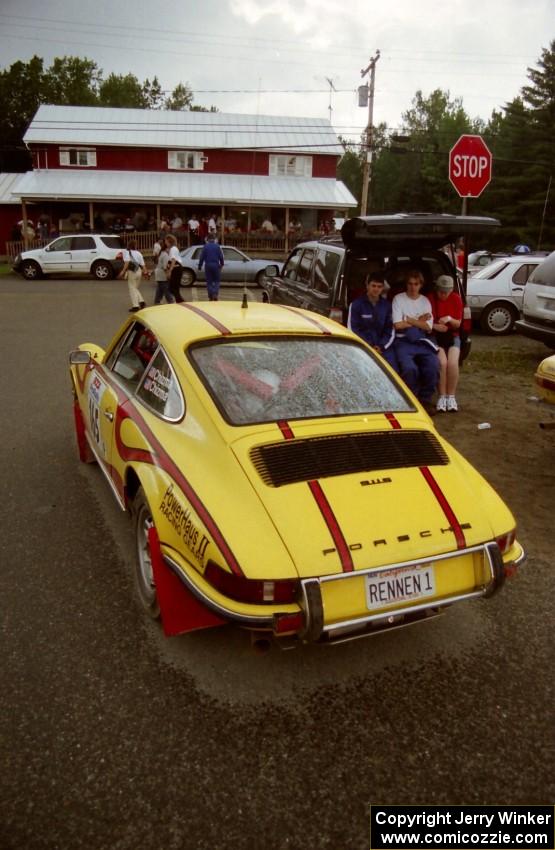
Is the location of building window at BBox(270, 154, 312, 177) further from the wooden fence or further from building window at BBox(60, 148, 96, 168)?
building window at BBox(60, 148, 96, 168)

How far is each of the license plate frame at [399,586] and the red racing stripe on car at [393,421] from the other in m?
0.89

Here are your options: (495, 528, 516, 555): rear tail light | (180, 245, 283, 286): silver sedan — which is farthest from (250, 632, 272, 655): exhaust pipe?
(180, 245, 283, 286): silver sedan

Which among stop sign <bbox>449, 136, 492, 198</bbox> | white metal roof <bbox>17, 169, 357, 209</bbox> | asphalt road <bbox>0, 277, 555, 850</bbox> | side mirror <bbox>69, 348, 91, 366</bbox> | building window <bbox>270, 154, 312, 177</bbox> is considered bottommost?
asphalt road <bbox>0, 277, 555, 850</bbox>

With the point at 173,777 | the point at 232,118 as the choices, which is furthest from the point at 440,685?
the point at 232,118

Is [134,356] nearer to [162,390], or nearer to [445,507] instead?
[162,390]

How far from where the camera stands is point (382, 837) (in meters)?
2.30

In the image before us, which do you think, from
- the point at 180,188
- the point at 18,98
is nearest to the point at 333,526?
the point at 180,188

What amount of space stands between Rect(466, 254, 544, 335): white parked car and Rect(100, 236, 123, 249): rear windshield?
54.0ft

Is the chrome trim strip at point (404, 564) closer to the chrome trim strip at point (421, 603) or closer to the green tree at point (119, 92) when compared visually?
the chrome trim strip at point (421, 603)

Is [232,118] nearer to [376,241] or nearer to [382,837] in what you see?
[376,241]

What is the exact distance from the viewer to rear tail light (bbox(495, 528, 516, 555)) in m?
3.09

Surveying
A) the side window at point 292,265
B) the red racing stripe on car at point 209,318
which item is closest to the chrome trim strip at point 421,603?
the red racing stripe on car at point 209,318

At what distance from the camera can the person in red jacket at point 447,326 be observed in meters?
7.40

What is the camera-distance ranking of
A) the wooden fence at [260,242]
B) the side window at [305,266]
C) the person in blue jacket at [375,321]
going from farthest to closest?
the wooden fence at [260,242] < the side window at [305,266] < the person in blue jacket at [375,321]
